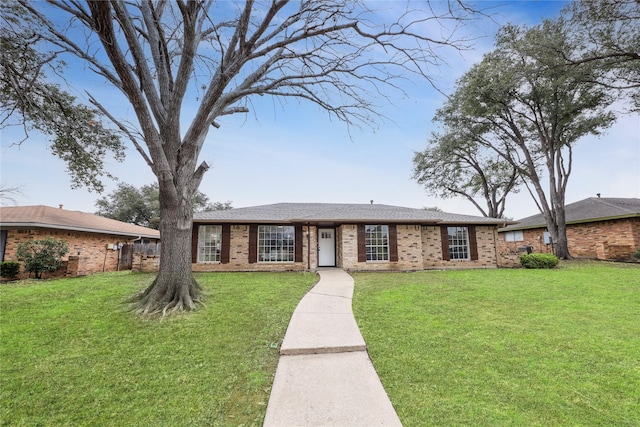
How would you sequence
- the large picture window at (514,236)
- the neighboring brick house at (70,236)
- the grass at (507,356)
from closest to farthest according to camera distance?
the grass at (507,356)
the neighboring brick house at (70,236)
the large picture window at (514,236)

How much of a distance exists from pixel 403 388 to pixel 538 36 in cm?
1710

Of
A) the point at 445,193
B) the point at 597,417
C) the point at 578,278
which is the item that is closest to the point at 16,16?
the point at 597,417

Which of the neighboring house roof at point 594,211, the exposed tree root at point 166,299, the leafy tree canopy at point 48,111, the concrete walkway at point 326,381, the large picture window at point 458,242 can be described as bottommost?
the concrete walkway at point 326,381

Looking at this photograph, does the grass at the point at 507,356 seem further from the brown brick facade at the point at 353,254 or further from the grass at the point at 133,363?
the brown brick facade at the point at 353,254

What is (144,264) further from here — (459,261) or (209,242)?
(459,261)

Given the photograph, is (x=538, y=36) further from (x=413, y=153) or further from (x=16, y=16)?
(x=16, y=16)

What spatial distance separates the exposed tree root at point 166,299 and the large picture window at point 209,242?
19.8ft

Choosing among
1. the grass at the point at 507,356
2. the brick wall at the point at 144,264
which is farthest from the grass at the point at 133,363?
the brick wall at the point at 144,264

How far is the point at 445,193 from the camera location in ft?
78.6

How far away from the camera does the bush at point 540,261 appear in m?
12.1

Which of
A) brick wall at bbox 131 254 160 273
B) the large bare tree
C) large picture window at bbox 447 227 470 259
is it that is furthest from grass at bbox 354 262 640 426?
brick wall at bbox 131 254 160 273

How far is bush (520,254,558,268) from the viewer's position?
12.1 meters

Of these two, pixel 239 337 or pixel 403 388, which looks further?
pixel 239 337

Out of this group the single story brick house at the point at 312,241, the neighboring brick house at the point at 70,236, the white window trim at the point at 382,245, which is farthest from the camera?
the white window trim at the point at 382,245
